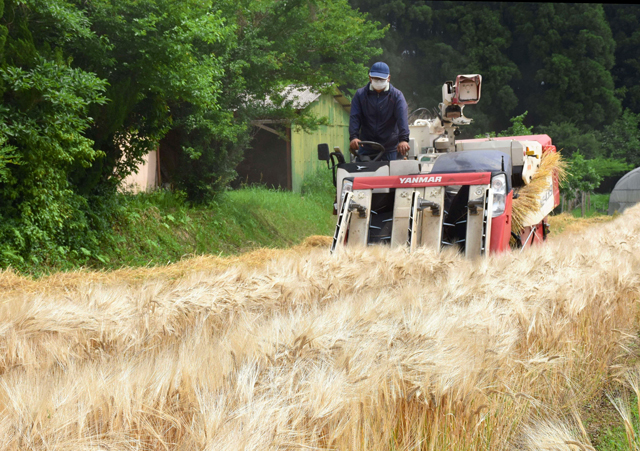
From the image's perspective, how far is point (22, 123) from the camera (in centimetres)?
691

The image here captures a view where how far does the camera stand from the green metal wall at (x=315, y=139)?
73.9ft

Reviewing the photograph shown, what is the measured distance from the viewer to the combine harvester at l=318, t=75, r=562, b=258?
20.8ft

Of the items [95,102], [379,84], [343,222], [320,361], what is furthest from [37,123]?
[320,361]

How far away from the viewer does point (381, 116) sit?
7965 millimetres

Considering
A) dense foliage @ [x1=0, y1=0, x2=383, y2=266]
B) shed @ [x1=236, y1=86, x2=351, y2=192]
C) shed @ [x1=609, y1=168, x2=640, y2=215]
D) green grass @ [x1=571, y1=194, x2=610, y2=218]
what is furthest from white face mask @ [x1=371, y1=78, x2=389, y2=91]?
green grass @ [x1=571, y1=194, x2=610, y2=218]

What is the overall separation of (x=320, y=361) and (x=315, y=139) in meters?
22.4

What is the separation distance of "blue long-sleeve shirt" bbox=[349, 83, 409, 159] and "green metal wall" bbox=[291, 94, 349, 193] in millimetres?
12550

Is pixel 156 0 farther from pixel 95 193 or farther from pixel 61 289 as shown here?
pixel 61 289

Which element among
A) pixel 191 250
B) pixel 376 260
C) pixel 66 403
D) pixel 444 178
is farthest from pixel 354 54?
pixel 66 403

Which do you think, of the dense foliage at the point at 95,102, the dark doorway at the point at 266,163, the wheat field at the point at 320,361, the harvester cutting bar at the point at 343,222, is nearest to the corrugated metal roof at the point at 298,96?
the dense foliage at the point at 95,102

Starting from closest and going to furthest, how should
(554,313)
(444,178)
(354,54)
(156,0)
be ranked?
(554,313), (444,178), (156,0), (354,54)

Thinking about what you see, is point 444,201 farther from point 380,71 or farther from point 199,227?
point 199,227

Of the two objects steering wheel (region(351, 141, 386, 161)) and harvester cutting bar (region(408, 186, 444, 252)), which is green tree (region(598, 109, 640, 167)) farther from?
harvester cutting bar (region(408, 186, 444, 252))

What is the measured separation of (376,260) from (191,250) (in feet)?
19.8
